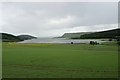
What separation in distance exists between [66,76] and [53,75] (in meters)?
0.84

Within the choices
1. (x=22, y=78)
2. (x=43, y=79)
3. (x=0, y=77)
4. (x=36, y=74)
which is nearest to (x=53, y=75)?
(x=43, y=79)

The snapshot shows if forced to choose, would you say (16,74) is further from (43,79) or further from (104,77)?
(104,77)

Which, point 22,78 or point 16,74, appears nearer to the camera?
point 22,78

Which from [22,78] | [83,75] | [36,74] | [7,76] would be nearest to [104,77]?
[83,75]

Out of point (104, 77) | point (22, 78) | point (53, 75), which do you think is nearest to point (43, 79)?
point (53, 75)

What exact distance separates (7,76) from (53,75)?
301 cm

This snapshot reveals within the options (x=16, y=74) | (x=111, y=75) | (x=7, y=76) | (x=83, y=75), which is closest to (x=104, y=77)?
(x=111, y=75)

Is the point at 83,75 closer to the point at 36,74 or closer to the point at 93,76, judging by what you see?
the point at 93,76

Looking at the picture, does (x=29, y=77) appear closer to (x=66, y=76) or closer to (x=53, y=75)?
(x=53, y=75)

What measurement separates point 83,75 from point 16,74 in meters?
4.41

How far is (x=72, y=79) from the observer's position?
6.46 meters

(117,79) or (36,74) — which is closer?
(117,79)

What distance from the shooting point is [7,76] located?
7.04 meters

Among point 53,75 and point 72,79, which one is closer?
point 72,79
